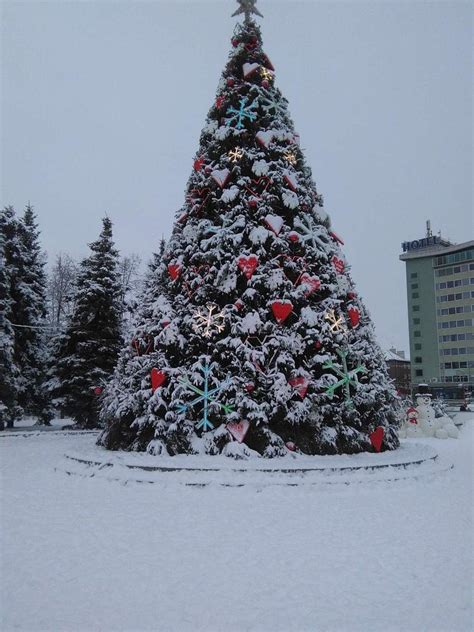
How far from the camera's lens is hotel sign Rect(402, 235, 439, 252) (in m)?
87.8

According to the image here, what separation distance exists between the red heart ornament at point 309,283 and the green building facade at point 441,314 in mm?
71967

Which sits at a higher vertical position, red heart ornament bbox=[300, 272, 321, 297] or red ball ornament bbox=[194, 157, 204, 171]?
red ball ornament bbox=[194, 157, 204, 171]

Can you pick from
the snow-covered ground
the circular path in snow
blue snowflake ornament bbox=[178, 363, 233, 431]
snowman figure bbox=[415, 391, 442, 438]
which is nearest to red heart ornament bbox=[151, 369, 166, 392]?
blue snowflake ornament bbox=[178, 363, 233, 431]

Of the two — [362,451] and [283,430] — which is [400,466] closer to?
[362,451]

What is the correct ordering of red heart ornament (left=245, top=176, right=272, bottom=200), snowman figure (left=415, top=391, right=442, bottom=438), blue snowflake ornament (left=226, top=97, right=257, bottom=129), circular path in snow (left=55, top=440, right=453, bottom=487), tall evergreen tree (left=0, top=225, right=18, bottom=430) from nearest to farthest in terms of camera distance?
1. circular path in snow (left=55, top=440, right=453, bottom=487)
2. red heart ornament (left=245, top=176, right=272, bottom=200)
3. blue snowflake ornament (left=226, top=97, right=257, bottom=129)
4. snowman figure (left=415, top=391, right=442, bottom=438)
5. tall evergreen tree (left=0, top=225, right=18, bottom=430)

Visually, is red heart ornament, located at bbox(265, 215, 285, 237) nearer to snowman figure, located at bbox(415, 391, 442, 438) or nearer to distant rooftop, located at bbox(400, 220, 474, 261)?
snowman figure, located at bbox(415, 391, 442, 438)

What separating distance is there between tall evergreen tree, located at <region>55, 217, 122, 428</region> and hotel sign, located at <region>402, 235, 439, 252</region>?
7406 centimetres

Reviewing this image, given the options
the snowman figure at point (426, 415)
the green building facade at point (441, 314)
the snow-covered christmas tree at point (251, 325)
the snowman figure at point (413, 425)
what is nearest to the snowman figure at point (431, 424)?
the snowman figure at point (426, 415)

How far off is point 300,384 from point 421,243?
84.8m

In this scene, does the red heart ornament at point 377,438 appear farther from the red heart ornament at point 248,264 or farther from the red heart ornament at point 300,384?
the red heart ornament at point 248,264

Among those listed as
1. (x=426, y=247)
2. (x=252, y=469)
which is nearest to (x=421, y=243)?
(x=426, y=247)

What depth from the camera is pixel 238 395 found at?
10.6 meters

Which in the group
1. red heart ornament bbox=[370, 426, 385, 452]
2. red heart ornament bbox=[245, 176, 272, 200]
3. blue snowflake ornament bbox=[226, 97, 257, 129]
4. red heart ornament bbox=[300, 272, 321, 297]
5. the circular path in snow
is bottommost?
the circular path in snow

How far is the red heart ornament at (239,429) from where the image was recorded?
10445 mm
